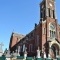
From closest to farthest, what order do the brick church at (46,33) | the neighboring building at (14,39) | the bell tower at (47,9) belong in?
the brick church at (46,33) < the bell tower at (47,9) < the neighboring building at (14,39)

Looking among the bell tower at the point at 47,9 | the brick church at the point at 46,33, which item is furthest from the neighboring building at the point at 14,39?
the bell tower at the point at 47,9

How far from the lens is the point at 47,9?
157 ft

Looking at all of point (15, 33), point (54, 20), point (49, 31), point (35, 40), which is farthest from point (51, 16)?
point (15, 33)

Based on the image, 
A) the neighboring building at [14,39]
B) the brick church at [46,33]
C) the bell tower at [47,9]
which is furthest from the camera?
the neighboring building at [14,39]

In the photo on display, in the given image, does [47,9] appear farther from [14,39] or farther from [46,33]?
[14,39]

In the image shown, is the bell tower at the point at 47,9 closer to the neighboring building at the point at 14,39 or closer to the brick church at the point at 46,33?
the brick church at the point at 46,33

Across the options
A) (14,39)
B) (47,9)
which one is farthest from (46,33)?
(14,39)

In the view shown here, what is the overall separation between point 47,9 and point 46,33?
844cm

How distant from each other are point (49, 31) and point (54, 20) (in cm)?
486

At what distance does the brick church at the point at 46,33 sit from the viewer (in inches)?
1667

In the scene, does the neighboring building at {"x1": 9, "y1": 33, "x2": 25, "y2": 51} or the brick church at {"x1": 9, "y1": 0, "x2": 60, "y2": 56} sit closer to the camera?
the brick church at {"x1": 9, "y1": 0, "x2": 60, "y2": 56}

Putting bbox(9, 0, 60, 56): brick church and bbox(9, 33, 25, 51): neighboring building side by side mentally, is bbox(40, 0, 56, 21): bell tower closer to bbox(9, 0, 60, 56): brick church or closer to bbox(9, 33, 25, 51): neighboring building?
bbox(9, 0, 60, 56): brick church

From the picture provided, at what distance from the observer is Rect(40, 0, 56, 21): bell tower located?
47278 millimetres

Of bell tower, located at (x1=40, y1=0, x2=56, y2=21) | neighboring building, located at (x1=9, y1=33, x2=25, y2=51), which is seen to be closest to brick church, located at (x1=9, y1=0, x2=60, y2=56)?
bell tower, located at (x1=40, y1=0, x2=56, y2=21)
